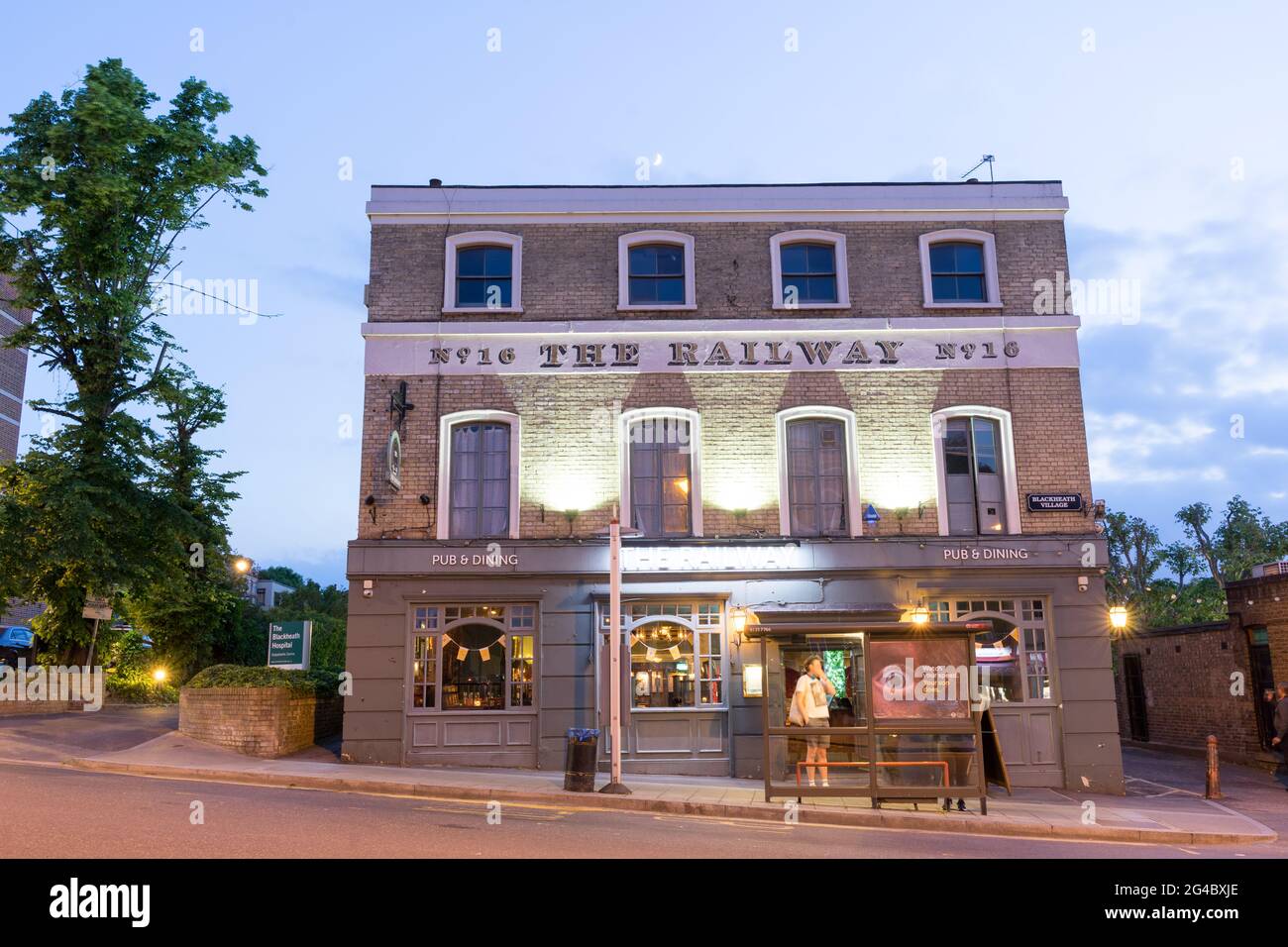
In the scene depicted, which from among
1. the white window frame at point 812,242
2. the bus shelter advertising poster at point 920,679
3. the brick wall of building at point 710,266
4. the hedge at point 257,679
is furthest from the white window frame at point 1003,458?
the hedge at point 257,679

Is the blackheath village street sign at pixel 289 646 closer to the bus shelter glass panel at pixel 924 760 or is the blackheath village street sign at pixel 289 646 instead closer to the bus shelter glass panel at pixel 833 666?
the bus shelter glass panel at pixel 833 666

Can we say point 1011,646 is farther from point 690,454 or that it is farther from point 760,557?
point 690,454

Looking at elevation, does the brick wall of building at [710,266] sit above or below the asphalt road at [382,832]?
above

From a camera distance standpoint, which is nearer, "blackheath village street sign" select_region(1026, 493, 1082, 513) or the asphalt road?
the asphalt road

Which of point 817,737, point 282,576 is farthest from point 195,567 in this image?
point 282,576

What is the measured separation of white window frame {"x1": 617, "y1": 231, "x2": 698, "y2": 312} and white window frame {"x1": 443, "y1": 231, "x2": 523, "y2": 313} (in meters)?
1.96

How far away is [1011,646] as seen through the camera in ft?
61.0

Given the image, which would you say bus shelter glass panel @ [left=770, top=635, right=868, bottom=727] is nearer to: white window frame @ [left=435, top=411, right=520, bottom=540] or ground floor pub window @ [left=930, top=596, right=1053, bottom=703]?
ground floor pub window @ [left=930, top=596, right=1053, bottom=703]

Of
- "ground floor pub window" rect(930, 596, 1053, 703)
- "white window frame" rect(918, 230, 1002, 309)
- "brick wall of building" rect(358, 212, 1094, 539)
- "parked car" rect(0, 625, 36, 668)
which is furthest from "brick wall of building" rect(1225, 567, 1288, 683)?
"parked car" rect(0, 625, 36, 668)

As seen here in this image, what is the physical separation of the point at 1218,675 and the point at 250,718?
2191cm

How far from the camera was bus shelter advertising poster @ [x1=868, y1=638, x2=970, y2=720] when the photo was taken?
48.5ft

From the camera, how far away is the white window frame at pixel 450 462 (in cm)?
1892

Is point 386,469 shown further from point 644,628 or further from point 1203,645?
point 1203,645

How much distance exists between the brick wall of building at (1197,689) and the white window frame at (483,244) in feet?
59.8
